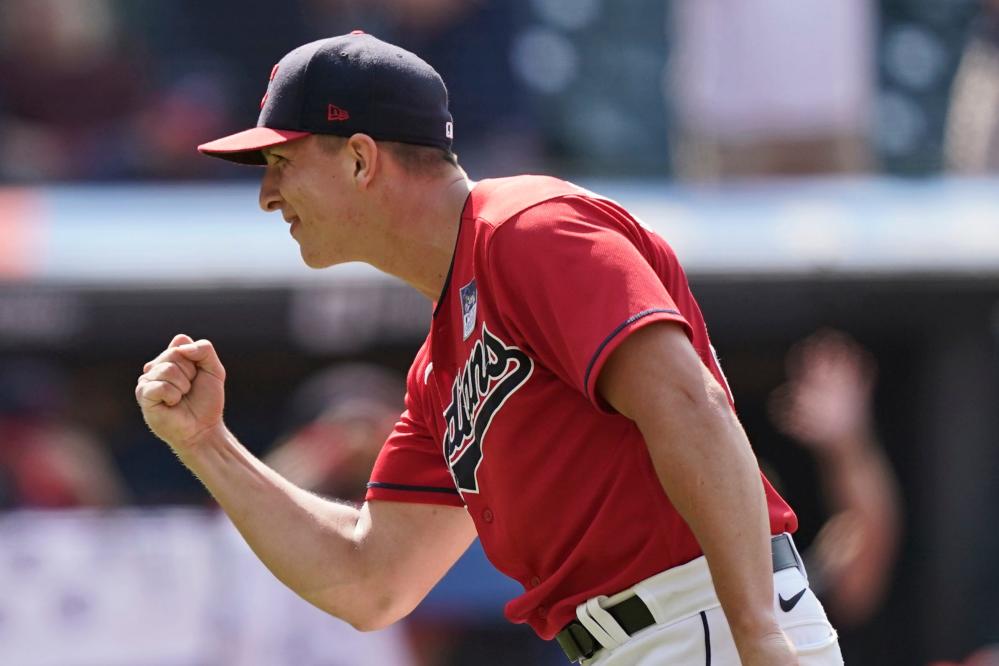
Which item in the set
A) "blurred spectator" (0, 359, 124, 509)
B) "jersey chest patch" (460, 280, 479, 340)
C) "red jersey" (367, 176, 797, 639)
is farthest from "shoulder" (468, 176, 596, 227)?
"blurred spectator" (0, 359, 124, 509)

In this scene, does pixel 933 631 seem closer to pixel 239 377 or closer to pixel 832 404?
pixel 832 404

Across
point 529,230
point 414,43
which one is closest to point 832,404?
point 414,43

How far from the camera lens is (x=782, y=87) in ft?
23.9

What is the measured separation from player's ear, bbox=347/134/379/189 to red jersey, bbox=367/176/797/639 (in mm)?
177

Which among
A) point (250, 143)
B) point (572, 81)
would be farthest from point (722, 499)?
point (572, 81)

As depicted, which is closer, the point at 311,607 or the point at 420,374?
the point at 420,374

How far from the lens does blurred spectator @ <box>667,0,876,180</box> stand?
7262 millimetres

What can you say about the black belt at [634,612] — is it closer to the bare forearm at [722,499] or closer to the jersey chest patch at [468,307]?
the bare forearm at [722,499]

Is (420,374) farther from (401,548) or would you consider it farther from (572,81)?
(572,81)

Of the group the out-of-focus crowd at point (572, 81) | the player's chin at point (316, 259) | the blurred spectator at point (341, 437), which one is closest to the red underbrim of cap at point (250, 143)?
the player's chin at point (316, 259)

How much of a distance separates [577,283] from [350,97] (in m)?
0.61

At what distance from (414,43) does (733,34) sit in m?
1.77

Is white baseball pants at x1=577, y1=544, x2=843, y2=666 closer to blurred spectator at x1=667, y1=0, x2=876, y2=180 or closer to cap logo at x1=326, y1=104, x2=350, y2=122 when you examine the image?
cap logo at x1=326, y1=104, x2=350, y2=122

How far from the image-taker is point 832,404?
19.9ft
